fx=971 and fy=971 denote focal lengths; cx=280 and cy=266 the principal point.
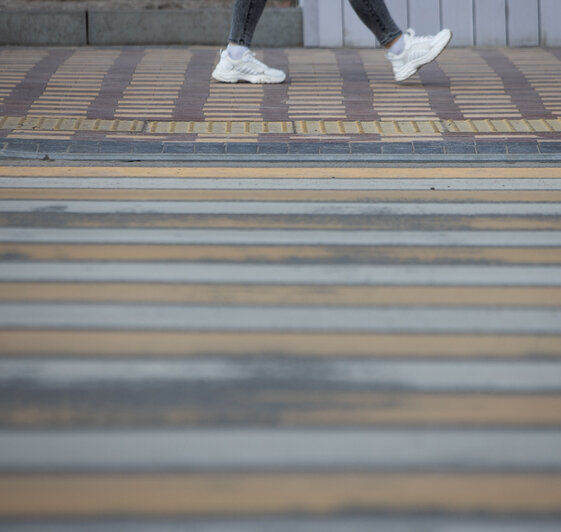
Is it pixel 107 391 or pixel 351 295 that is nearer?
pixel 107 391

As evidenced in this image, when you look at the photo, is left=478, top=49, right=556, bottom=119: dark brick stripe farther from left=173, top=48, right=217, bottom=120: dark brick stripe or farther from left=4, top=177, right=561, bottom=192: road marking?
left=173, top=48, right=217, bottom=120: dark brick stripe

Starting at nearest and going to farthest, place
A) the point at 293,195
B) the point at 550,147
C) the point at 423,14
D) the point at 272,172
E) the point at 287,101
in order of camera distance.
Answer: the point at 293,195, the point at 272,172, the point at 550,147, the point at 287,101, the point at 423,14

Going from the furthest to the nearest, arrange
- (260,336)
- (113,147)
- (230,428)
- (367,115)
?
(367,115), (113,147), (260,336), (230,428)

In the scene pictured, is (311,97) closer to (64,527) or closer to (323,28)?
(323,28)

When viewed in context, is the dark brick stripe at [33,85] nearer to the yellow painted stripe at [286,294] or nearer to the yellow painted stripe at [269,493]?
the yellow painted stripe at [286,294]

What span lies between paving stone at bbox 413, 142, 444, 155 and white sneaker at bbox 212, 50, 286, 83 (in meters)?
1.28

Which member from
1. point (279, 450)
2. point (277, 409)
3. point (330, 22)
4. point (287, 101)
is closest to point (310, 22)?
point (330, 22)

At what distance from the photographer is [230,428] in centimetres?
123

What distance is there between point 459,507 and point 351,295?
0.63 metres

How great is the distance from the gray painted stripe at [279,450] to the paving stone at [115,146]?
1.59 m

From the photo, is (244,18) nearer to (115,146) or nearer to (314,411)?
(115,146)

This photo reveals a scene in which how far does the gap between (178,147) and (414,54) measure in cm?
143

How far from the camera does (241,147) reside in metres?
2.71

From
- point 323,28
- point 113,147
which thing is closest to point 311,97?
point 113,147
